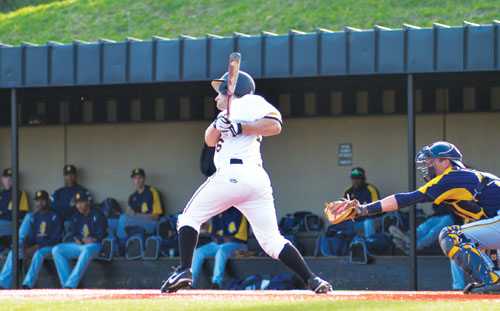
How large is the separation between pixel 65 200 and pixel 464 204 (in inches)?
297

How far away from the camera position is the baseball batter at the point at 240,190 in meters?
5.89

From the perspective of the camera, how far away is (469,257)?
6.13 meters

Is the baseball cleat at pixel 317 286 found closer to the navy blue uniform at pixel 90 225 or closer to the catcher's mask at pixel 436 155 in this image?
A: the catcher's mask at pixel 436 155

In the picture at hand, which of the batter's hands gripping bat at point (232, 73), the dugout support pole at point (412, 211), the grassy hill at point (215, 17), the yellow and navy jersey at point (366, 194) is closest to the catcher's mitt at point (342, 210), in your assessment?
the batter's hands gripping bat at point (232, 73)

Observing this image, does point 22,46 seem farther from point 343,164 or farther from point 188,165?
point 343,164

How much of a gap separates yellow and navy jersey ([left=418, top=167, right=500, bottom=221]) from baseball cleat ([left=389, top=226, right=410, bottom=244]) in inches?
145

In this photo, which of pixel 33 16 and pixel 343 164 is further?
pixel 33 16

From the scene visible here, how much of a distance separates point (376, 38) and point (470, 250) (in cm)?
362

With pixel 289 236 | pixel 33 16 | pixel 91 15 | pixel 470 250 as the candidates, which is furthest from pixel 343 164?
pixel 33 16

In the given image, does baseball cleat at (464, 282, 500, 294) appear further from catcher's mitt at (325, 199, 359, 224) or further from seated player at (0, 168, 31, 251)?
seated player at (0, 168, 31, 251)

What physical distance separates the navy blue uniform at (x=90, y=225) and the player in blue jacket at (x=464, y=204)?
19.0ft

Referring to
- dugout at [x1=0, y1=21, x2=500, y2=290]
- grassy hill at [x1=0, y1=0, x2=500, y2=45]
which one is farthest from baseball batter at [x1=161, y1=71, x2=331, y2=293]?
grassy hill at [x1=0, y1=0, x2=500, y2=45]

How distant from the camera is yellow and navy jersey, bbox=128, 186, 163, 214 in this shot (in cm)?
1209

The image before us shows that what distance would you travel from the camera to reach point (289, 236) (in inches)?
429
